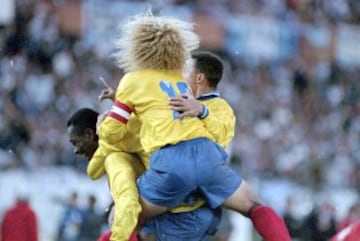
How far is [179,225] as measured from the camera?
33.3ft

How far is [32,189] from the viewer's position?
1988 cm

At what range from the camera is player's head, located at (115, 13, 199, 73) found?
32.8 ft

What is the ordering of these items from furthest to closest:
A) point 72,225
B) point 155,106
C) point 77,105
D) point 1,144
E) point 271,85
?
point 271,85
point 77,105
point 1,144
point 72,225
point 155,106

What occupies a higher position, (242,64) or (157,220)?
(157,220)

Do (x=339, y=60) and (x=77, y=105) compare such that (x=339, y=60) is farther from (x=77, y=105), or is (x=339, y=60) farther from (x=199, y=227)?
(x=199, y=227)

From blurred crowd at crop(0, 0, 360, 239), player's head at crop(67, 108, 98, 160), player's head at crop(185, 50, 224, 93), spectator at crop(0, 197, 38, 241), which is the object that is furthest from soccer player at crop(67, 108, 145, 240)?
blurred crowd at crop(0, 0, 360, 239)

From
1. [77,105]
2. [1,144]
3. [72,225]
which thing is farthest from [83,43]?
[72,225]

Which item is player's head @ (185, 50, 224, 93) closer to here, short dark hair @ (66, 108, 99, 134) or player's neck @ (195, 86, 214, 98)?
player's neck @ (195, 86, 214, 98)

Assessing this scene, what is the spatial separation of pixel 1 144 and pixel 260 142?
223 inches

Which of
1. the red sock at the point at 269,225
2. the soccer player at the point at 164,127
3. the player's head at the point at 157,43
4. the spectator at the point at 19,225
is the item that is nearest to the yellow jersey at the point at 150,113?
the soccer player at the point at 164,127

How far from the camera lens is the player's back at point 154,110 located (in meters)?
9.80

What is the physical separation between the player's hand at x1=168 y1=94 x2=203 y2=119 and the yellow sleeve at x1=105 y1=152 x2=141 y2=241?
1.80 feet

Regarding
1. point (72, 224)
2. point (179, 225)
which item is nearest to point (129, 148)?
point (179, 225)

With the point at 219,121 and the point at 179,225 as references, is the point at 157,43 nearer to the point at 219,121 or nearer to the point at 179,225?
the point at 219,121
